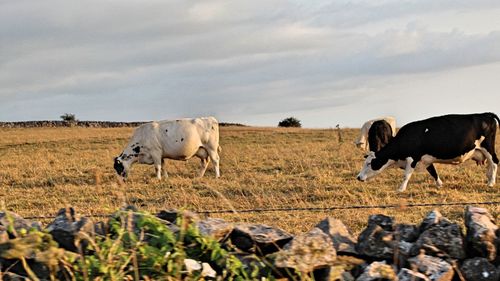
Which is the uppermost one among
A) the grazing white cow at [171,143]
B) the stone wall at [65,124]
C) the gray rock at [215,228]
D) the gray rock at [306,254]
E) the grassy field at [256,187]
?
the stone wall at [65,124]

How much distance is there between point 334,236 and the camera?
654cm

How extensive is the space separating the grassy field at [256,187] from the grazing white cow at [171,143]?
548 millimetres

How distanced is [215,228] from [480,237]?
2.13 metres

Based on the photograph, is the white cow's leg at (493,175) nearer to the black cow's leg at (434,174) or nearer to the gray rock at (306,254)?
the black cow's leg at (434,174)

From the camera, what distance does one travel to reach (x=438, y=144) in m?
18.5

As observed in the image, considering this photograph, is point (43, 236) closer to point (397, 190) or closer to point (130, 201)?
point (130, 201)

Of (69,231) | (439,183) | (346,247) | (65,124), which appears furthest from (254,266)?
(65,124)

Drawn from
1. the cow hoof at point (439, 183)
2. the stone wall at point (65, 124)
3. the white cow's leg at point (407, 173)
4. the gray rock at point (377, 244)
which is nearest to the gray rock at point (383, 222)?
the gray rock at point (377, 244)

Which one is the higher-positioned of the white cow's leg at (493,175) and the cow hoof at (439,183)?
the white cow's leg at (493,175)

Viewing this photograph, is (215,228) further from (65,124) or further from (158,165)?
(65,124)

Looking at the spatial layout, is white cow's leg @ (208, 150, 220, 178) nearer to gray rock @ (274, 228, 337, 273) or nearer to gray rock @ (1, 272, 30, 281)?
gray rock @ (274, 228, 337, 273)

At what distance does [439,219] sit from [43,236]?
3208 mm

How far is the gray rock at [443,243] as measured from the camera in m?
6.27

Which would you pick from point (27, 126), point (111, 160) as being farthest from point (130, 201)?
point (27, 126)
